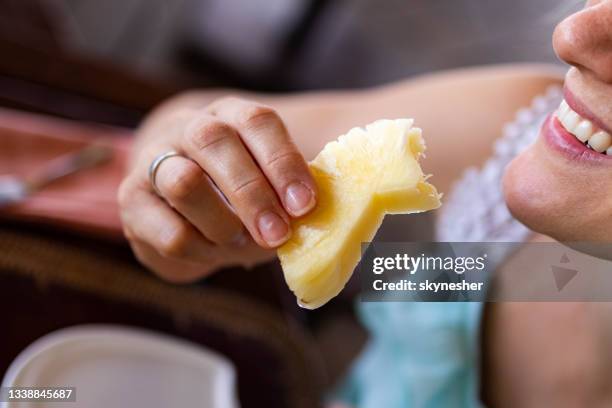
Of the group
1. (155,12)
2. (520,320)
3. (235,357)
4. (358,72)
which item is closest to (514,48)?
(520,320)

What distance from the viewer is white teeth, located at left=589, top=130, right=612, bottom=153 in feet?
1.00

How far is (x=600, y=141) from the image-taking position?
31cm

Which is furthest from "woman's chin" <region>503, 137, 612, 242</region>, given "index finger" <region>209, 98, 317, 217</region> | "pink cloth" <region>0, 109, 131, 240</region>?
"pink cloth" <region>0, 109, 131, 240</region>

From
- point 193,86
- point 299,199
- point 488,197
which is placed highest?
point 299,199

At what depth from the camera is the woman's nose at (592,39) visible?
11.8 inches

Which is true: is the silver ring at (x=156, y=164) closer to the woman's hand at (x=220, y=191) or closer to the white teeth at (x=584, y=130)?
the woman's hand at (x=220, y=191)

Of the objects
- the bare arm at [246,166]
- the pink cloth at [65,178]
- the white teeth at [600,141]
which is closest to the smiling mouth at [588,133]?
the white teeth at [600,141]

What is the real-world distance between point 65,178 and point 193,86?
0.39 meters

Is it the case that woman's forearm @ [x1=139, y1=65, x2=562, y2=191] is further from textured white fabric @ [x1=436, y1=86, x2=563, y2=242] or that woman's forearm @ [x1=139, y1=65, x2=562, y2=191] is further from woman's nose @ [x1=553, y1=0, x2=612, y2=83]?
woman's nose @ [x1=553, y1=0, x2=612, y2=83]

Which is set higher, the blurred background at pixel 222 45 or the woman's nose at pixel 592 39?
the woman's nose at pixel 592 39

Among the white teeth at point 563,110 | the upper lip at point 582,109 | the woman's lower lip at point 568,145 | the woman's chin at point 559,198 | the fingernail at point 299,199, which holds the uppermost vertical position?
the upper lip at point 582,109

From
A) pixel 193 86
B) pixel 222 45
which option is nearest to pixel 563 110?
pixel 193 86

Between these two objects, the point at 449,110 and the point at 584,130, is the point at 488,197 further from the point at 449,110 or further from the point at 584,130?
the point at 584,130

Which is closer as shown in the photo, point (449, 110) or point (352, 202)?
point (352, 202)
